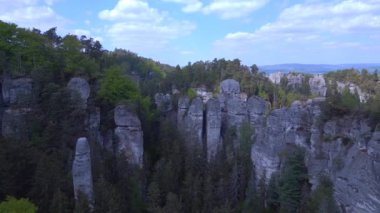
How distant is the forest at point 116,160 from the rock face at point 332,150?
26.4 inches

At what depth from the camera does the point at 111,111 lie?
32.1 metres

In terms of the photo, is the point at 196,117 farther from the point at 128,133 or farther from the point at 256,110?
the point at 128,133

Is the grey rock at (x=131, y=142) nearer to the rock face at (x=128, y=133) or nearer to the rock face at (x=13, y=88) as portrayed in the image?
the rock face at (x=128, y=133)

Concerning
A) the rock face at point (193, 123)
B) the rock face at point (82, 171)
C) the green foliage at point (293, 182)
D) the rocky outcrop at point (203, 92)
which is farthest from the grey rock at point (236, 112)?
the rock face at point (82, 171)

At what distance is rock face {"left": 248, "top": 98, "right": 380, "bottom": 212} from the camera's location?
1939 centimetres

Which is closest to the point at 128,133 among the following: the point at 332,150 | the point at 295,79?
the point at 332,150

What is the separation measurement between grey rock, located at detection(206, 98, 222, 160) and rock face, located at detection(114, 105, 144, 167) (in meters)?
7.46

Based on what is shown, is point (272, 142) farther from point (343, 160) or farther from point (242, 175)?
point (343, 160)

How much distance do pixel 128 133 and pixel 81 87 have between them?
189 inches

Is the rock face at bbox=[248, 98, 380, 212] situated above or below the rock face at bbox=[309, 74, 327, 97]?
below

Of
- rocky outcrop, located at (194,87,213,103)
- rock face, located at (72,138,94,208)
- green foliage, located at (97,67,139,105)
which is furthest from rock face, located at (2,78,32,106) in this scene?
rocky outcrop, located at (194,87,213,103)

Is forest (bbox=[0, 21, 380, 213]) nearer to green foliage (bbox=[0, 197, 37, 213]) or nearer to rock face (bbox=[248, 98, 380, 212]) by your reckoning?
green foliage (bbox=[0, 197, 37, 213])

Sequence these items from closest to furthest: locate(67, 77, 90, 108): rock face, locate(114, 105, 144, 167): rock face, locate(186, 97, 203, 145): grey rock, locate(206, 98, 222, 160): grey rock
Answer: locate(67, 77, 90, 108): rock face → locate(114, 105, 144, 167): rock face → locate(206, 98, 222, 160): grey rock → locate(186, 97, 203, 145): grey rock

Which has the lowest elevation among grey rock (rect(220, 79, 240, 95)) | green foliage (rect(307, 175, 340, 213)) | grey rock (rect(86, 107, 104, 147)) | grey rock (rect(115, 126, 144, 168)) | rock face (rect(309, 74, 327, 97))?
green foliage (rect(307, 175, 340, 213))
